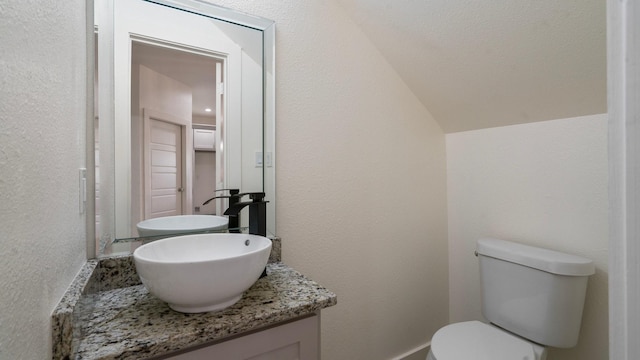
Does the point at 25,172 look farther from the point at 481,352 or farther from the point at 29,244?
the point at 481,352

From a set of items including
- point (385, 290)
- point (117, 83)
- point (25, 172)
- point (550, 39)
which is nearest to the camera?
point (25, 172)

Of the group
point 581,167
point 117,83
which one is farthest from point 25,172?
point 581,167

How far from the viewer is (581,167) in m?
1.34

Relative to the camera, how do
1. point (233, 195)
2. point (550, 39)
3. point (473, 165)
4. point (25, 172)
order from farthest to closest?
point (473, 165), point (233, 195), point (550, 39), point (25, 172)

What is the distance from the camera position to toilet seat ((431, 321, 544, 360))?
117cm

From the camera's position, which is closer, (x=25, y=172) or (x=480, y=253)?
(x=25, y=172)

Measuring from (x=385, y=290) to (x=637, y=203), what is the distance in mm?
1474

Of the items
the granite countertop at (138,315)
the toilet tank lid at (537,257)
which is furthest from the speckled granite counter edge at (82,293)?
the toilet tank lid at (537,257)

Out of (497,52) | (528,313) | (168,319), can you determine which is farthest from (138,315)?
(497,52)

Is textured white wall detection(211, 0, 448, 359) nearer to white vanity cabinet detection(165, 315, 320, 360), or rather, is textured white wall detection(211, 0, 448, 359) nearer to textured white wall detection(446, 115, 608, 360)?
textured white wall detection(446, 115, 608, 360)

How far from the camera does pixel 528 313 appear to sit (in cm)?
132

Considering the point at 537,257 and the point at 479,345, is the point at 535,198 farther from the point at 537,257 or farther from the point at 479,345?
the point at 479,345

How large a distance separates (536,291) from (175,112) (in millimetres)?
1755

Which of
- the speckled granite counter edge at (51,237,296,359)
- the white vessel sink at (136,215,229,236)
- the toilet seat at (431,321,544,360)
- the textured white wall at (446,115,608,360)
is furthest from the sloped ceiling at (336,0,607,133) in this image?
the speckled granite counter edge at (51,237,296,359)
